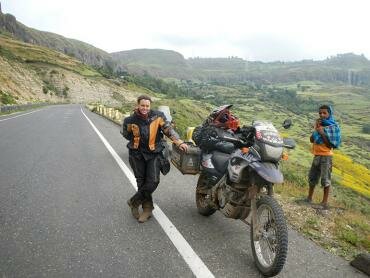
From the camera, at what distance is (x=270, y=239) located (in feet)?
14.6

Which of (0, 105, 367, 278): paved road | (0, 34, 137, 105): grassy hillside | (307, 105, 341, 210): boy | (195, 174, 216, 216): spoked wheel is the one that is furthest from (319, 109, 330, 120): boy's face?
(0, 34, 137, 105): grassy hillside

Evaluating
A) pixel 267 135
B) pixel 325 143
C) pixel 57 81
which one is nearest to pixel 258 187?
pixel 267 135

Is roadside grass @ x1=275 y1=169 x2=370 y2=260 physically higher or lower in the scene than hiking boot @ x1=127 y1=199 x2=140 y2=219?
lower

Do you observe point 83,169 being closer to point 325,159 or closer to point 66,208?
point 66,208

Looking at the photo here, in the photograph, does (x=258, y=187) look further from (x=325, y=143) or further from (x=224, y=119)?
(x=325, y=143)

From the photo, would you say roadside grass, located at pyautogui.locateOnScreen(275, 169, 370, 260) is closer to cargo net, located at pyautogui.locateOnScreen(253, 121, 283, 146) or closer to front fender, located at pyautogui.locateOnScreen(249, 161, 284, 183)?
front fender, located at pyautogui.locateOnScreen(249, 161, 284, 183)

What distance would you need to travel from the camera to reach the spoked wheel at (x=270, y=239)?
4141mm

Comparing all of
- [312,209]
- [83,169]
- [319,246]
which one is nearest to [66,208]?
[83,169]

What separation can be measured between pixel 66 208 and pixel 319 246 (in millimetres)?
3958

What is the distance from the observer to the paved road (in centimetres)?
436

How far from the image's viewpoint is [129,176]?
8953 mm

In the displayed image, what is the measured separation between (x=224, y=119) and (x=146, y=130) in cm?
125

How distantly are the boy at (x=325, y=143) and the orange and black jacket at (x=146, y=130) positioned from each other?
3348 millimetres

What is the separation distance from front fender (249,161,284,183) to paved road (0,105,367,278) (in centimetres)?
106
